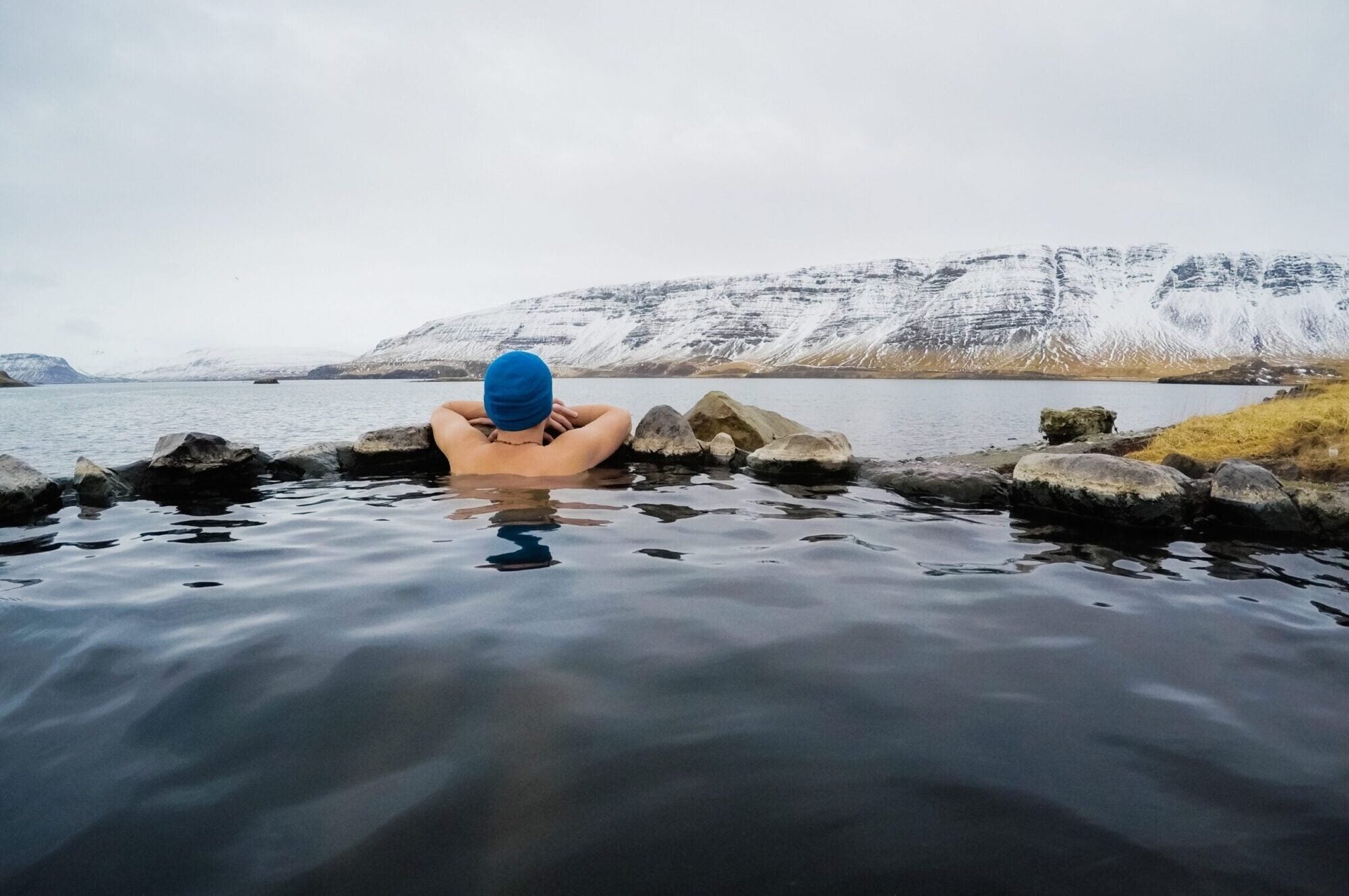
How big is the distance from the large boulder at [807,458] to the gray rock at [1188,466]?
3.96 meters

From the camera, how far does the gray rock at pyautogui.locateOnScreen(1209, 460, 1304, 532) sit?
6133mm

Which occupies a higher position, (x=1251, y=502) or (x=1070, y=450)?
(x=1251, y=502)

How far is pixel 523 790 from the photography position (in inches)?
85.0

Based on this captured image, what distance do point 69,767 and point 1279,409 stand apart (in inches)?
635

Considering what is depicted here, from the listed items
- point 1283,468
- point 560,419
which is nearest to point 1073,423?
point 1283,468

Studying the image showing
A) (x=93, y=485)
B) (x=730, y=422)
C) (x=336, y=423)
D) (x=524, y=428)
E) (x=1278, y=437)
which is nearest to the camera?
(x=93, y=485)

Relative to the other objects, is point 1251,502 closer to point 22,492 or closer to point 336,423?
point 22,492

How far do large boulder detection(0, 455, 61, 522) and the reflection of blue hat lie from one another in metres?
4.71

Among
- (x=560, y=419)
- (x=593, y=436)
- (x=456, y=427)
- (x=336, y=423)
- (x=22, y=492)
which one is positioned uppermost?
(x=560, y=419)

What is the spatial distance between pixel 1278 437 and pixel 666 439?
9.72m

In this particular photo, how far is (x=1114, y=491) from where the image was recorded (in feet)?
20.7

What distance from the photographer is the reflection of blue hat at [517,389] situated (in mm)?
7043

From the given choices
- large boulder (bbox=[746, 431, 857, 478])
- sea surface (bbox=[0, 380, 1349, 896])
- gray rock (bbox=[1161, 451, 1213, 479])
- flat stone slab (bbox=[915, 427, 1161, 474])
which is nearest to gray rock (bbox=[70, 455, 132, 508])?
sea surface (bbox=[0, 380, 1349, 896])

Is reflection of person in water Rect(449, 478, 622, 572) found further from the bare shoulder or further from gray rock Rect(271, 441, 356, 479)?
gray rock Rect(271, 441, 356, 479)
